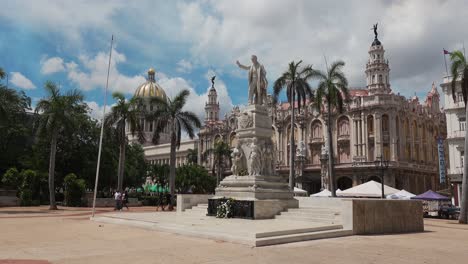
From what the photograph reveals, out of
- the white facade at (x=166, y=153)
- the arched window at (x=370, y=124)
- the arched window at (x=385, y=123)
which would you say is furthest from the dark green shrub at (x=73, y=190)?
the white facade at (x=166, y=153)

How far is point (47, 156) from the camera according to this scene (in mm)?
44844

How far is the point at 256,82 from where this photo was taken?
885 inches

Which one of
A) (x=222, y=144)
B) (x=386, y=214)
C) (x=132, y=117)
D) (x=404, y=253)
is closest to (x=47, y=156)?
(x=132, y=117)

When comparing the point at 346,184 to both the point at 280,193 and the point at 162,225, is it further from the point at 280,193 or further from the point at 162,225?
the point at 162,225

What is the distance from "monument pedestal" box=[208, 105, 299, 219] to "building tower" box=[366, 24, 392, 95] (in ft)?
155

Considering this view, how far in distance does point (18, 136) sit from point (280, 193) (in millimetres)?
37734

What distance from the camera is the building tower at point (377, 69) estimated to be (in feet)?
215

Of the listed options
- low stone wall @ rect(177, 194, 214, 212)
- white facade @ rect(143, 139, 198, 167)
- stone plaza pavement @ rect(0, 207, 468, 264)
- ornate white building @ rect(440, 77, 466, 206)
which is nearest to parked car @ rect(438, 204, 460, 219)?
ornate white building @ rect(440, 77, 466, 206)

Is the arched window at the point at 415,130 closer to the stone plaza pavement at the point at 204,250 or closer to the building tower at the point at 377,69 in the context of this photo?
the building tower at the point at 377,69

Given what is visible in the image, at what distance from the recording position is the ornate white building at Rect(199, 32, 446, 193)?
57.9 meters

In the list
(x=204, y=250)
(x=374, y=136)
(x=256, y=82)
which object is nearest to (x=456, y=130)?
(x=374, y=136)

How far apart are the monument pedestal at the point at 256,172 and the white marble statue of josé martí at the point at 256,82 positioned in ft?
1.91

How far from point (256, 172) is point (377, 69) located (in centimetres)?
5127

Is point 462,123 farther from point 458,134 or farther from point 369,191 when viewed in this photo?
point 369,191
